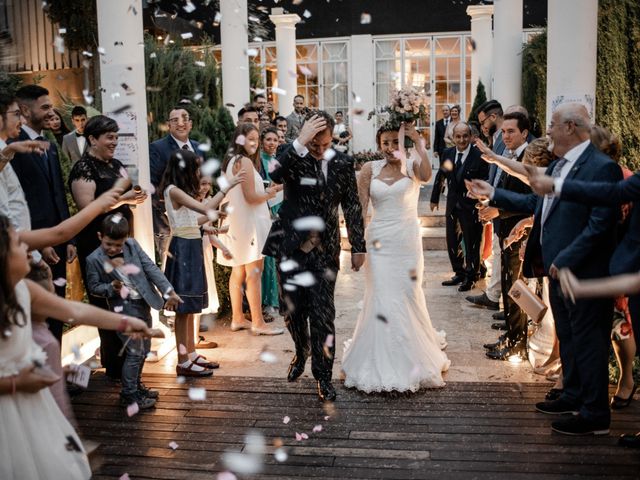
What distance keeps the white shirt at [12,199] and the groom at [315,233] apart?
1.62m

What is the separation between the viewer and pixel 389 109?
561cm

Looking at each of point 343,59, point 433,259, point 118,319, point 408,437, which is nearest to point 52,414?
point 118,319

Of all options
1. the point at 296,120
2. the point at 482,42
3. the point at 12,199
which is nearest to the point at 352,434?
the point at 12,199

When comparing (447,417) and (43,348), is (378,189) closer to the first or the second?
(447,417)

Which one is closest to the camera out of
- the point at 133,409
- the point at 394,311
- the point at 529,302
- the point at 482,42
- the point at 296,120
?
the point at 133,409

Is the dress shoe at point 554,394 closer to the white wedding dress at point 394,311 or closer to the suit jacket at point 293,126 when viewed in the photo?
the white wedding dress at point 394,311

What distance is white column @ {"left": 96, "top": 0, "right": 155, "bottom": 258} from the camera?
6055 mm

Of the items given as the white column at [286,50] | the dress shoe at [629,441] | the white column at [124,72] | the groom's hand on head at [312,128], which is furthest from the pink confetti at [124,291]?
the white column at [286,50]

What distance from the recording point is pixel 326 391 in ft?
16.7

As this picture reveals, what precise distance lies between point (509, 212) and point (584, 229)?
5.09ft

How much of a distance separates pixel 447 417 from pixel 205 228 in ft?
7.53

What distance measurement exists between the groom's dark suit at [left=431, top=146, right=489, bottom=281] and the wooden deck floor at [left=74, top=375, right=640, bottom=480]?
11.2 feet

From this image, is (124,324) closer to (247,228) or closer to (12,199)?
(12,199)

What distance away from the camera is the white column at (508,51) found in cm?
1173
